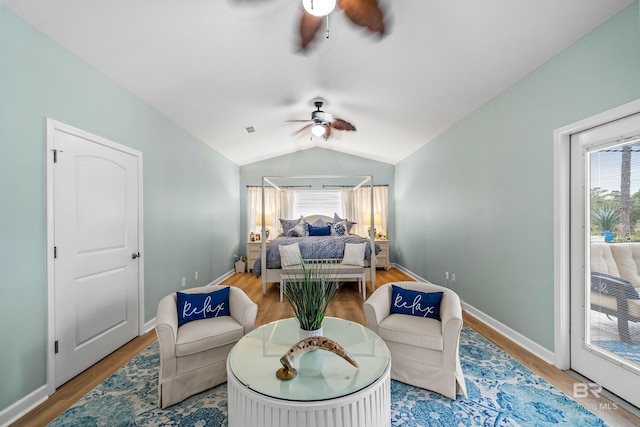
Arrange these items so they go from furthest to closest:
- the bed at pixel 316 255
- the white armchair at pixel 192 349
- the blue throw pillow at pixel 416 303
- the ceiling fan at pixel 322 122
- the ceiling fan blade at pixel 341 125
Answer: the bed at pixel 316 255, the ceiling fan blade at pixel 341 125, the ceiling fan at pixel 322 122, the blue throw pillow at pixel 416 303, the white armchair at pixel 192 349

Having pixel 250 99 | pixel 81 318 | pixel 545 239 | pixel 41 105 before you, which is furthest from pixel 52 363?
pixel 545 239

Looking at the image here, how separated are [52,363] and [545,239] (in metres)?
3.92

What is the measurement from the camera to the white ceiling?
189 cm

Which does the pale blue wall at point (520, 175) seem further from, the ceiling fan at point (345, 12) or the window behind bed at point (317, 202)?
the window behind bed at point (317, 202)

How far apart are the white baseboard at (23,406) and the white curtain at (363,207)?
5.46m

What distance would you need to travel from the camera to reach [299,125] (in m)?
4.78

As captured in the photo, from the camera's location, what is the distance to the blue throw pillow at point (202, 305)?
2.23 m

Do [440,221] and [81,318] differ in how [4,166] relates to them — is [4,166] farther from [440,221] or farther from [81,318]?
[440,221]

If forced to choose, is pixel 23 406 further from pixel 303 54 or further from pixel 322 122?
pixel 322 122

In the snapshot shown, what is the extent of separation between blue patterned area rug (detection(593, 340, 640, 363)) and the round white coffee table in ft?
5.33

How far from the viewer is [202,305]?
230 centimetres

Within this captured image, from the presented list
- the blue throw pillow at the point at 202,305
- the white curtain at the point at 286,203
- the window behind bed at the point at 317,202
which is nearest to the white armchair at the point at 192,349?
the blue throw pillow at the point at 202,305

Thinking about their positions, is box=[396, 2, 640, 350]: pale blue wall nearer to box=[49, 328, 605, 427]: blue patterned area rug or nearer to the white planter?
box=[49, 328, 605, 427]: blue patterned area rug

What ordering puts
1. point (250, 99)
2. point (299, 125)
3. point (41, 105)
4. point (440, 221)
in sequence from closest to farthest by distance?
1. point (41, 105)
2. point (250, 99)
3. point (440, 221)
4. point (299, 125)
